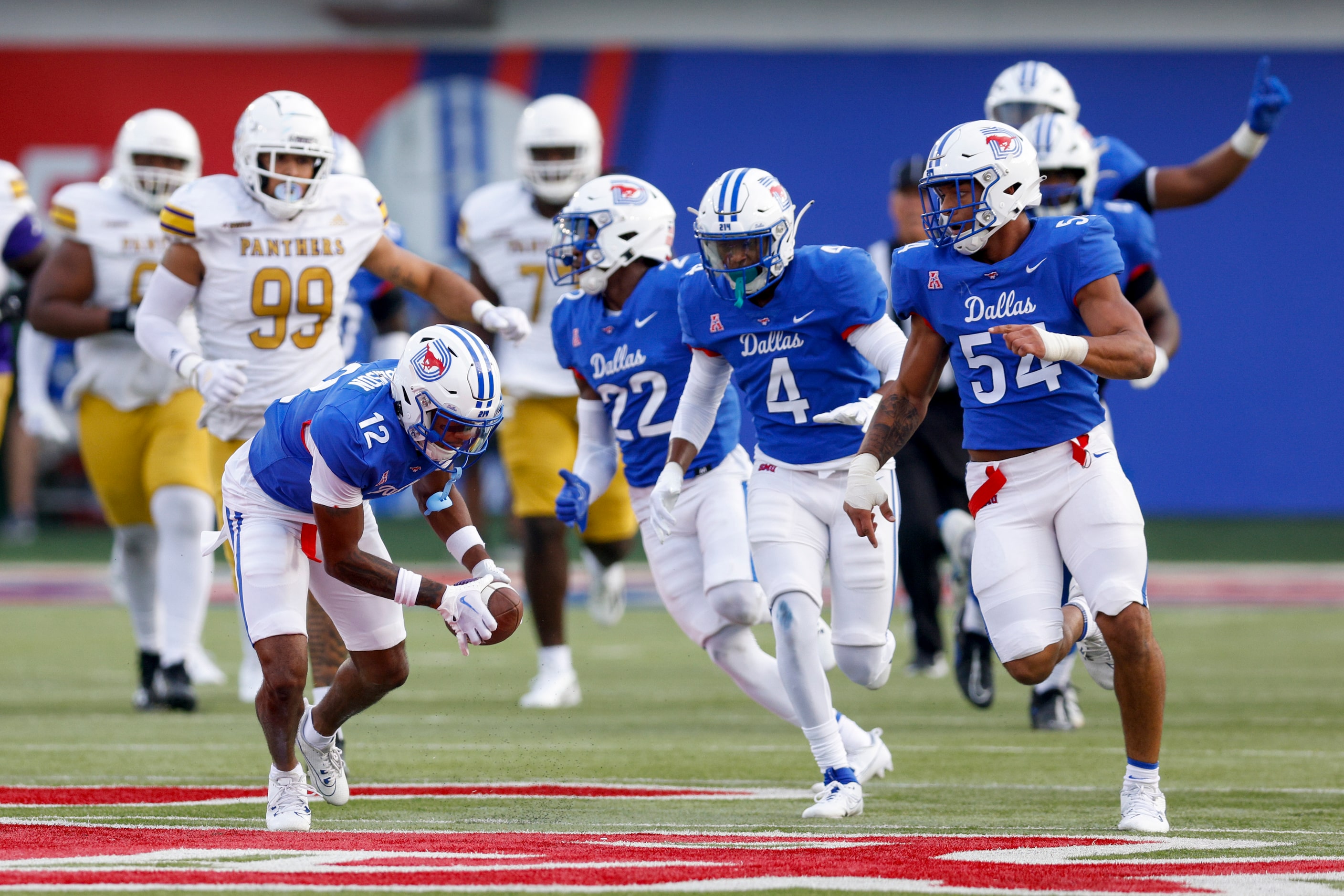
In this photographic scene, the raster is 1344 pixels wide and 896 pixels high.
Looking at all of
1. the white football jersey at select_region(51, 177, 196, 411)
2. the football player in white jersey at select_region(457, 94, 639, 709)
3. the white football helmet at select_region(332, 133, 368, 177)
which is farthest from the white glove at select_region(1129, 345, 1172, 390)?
the white football jersey at select_region(51, 177, 196, 411)

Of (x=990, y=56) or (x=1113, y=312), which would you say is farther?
(x=990, y=56)

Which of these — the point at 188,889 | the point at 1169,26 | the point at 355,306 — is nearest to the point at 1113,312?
the point at 188,889

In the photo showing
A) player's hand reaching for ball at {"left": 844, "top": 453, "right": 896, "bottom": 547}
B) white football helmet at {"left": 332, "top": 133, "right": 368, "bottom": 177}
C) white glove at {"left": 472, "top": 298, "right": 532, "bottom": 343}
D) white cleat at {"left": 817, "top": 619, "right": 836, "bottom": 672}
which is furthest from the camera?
white football helmet at {"left": 332, "top": 133, "right": 368, "bottom": 177}

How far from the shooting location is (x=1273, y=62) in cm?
1773

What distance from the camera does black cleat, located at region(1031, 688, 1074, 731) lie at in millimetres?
6582

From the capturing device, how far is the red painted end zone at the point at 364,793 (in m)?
4.82

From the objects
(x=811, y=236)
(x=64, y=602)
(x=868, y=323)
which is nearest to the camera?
(x=868, y=323)

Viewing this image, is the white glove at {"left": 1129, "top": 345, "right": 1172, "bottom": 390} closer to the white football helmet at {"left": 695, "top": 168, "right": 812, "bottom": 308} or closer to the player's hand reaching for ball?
the player's hand reaching for ball

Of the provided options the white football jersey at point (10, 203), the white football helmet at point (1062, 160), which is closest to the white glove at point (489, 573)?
the white football helmet at point (1062, 160)

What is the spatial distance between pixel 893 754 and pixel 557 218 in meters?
1.98

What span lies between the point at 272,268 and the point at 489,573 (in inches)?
81.8

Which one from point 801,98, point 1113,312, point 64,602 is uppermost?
point 801,98

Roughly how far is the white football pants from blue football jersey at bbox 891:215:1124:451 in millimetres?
72

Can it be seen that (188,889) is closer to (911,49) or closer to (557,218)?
(557,218)
